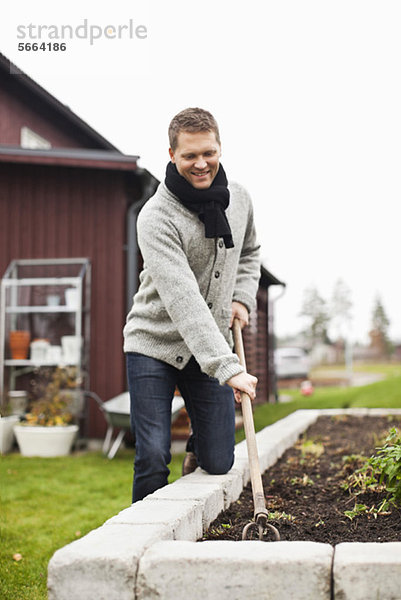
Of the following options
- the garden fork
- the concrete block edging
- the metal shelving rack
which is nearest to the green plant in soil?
the garden fork

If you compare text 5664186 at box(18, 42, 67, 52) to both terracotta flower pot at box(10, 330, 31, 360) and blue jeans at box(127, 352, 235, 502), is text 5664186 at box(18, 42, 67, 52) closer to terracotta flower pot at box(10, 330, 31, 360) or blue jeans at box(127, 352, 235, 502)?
blue jeans at box(127, 352, 235, 502)

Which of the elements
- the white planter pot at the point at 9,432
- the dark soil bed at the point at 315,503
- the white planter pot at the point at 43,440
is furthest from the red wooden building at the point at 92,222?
the dark soil bed at the point at 315,503

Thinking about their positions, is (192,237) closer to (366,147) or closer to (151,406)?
(151,406)

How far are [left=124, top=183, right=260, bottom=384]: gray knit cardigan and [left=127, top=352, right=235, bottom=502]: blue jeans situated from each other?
90 mm

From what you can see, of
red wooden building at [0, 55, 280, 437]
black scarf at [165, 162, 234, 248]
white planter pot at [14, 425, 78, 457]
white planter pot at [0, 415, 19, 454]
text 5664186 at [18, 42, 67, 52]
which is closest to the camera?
black scarf at [165, 162, 234, 248]

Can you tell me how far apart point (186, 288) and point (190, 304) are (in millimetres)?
58

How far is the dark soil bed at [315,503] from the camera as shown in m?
2.05

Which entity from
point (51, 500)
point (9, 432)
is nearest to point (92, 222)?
point (9, 432)

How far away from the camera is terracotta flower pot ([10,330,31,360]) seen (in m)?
6.74

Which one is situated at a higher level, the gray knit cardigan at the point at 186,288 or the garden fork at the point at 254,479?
the gray knit cardigan at the point at 186,288

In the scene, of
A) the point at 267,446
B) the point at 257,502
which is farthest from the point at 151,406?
the point at 267,446

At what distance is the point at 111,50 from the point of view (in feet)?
9.91

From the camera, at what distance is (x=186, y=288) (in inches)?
88.2

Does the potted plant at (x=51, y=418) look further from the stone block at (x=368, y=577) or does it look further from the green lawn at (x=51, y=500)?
the stone block at (x=368, y=577)
